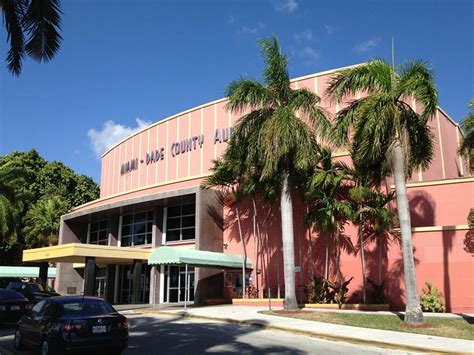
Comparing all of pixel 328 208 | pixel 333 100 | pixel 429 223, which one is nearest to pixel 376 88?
pixel 333 100

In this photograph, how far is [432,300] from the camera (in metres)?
22.0

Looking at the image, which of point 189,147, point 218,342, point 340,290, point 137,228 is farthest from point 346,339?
point 137,228

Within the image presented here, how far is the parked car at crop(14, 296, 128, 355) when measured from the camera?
10609 mm

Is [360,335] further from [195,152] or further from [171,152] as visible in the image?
[171,152]

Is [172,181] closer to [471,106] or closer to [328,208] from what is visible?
[328,208]

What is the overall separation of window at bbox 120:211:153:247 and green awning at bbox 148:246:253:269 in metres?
8.94

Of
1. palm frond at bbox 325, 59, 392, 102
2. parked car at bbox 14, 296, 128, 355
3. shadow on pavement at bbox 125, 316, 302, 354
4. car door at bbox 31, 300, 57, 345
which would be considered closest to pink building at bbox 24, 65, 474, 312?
palm frond at bbox 325, 59, 392, 102

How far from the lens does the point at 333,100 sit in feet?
65.5

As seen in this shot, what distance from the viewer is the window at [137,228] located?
36.3 m

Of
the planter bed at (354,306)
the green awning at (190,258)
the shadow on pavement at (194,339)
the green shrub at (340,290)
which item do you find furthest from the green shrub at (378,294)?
the green awning at (190,258)

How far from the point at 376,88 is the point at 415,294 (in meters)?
7.45

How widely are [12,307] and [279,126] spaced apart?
12.2m

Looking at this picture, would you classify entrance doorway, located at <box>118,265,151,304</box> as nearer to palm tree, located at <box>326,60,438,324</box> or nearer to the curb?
the curb

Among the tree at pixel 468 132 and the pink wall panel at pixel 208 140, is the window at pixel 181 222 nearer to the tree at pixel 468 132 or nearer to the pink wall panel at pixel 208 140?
the pink wall panel at pixel 208 140
